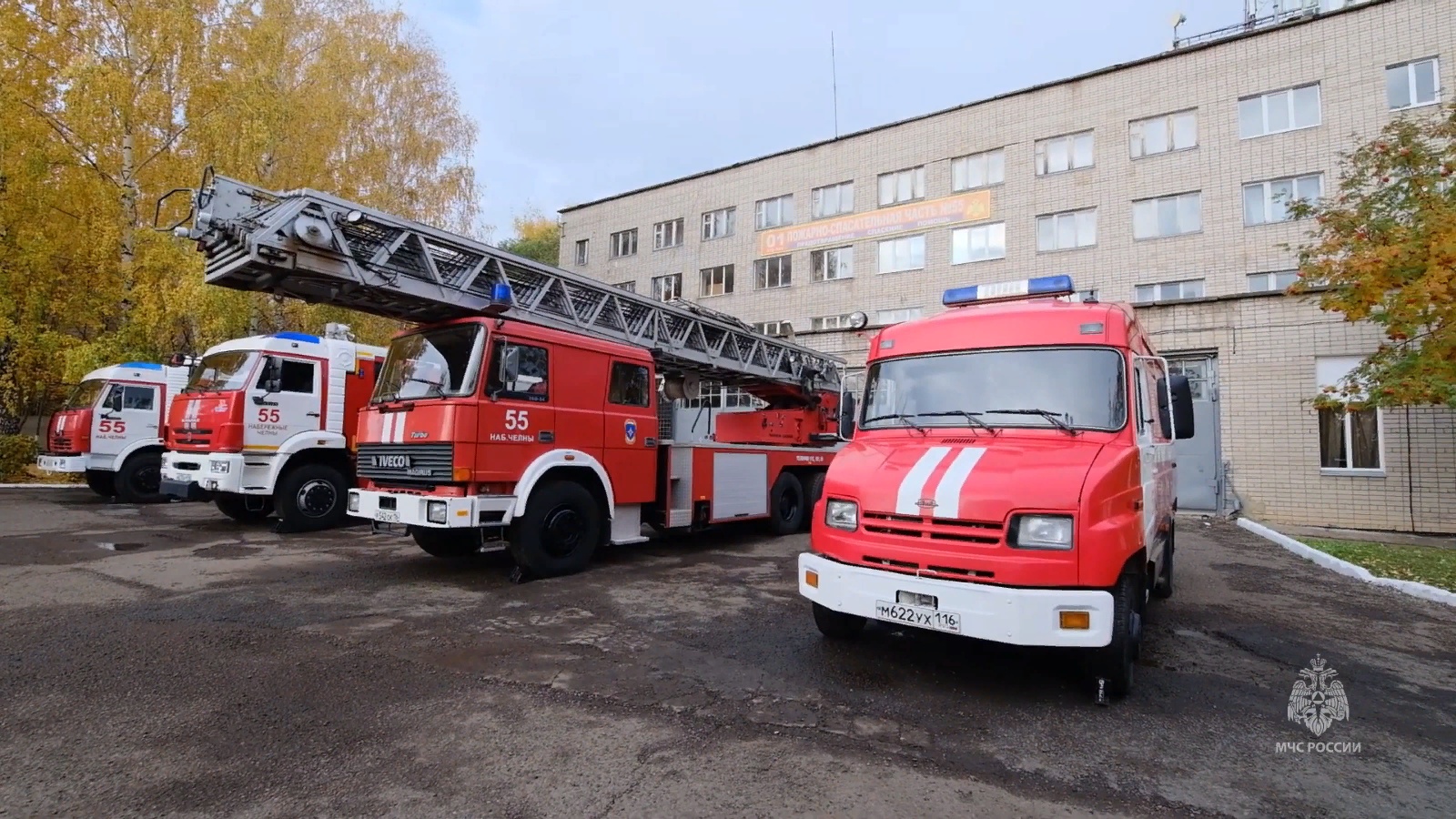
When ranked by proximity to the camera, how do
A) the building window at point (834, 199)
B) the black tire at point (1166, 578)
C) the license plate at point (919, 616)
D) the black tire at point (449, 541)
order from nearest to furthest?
the license plate at point (919, 616)
the black tire at point (1166, 578)
the black tire at point (449, 541)
the building window at point (834, 199)

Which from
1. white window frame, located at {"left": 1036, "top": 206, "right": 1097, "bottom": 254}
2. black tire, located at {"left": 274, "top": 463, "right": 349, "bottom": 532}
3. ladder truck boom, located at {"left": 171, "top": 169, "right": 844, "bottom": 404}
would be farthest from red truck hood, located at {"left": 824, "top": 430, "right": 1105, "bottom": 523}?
white window frame, located at {"left": 1036, "top": 206, "right": 1097, "bottom": 254}

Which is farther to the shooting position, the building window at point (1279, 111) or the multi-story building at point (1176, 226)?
the building window at point (1279, 111)

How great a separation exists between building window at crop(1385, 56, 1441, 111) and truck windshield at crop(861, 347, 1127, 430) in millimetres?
21404

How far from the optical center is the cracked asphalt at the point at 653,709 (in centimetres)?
310

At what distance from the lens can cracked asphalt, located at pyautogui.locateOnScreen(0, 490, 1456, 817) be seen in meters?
3.10

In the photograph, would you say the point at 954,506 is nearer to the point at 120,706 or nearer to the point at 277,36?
the point at 120,706

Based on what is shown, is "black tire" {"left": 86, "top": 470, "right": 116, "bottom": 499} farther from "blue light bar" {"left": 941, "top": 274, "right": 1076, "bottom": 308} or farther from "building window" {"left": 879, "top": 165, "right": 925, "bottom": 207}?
"building window" {"left": 879, "top": 165, "right": 925, "bottom": 207}

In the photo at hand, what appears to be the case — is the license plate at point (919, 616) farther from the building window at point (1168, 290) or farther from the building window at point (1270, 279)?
the building window at point (1270, 279)

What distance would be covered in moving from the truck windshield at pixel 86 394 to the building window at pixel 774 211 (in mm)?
21177

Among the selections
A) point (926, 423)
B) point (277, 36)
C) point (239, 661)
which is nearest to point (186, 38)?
point (277, 36)

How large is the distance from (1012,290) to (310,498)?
33.5 feet

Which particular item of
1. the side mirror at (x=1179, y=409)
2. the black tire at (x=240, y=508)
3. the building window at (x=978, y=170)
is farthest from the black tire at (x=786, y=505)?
the building window at (x=978, y=170)

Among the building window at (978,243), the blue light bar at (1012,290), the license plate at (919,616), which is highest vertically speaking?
the building window at (978,243)

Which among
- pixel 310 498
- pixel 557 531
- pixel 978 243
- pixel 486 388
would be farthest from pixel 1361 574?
pixel 978 243
